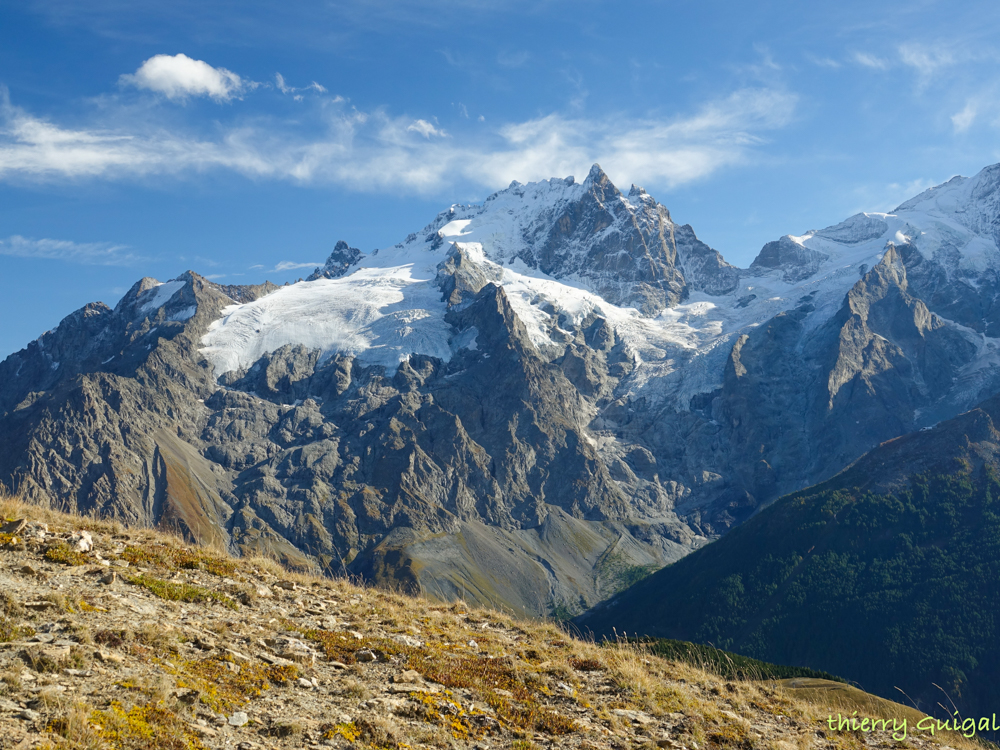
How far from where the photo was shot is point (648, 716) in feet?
61.9

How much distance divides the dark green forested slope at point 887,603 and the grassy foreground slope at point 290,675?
Result: 14188 centimetres

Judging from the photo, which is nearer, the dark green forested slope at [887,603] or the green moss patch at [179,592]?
the green moss patch at [179,592]

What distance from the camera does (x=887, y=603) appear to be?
172250 millimetres

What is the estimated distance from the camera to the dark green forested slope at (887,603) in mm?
151125

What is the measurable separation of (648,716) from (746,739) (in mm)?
2229

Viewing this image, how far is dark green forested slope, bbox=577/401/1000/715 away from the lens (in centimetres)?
15112

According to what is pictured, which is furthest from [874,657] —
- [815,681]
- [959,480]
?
[815,681]

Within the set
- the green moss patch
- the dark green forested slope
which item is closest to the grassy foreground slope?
the green moss patch

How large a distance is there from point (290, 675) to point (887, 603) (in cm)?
18357

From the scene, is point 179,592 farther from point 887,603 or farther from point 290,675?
point 887,603

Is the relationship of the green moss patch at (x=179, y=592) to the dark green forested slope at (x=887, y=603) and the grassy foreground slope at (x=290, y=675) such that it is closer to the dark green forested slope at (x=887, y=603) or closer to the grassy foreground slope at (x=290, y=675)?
the grassy foreground slope at (x=290, y=675)

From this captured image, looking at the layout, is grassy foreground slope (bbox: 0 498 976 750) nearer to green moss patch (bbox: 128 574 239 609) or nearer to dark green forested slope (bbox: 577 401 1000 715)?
green moss patch (bbox: 128 574 239 609)

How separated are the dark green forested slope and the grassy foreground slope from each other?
14188 centimetres

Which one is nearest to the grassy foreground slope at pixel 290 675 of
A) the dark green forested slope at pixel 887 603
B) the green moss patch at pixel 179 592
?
the green moss patch at pixel 179 592
